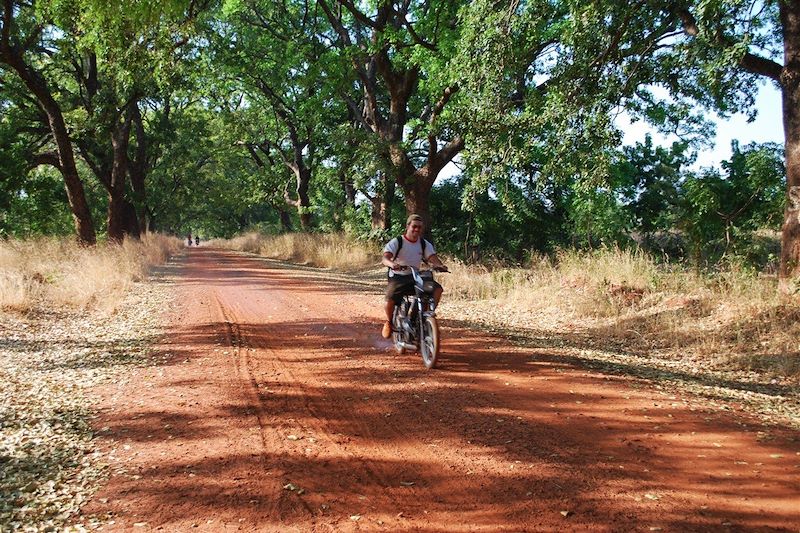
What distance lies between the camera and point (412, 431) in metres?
4.71

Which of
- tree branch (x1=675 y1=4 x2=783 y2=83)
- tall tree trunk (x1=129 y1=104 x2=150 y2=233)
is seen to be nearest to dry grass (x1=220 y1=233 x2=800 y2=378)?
tree branch (x1=675 y1=4 x2=783 y2=83)

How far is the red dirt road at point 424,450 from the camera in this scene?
337 cm

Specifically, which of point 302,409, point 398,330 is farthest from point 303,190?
point 302,409

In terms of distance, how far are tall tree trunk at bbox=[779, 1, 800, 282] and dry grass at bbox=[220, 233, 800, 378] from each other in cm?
53

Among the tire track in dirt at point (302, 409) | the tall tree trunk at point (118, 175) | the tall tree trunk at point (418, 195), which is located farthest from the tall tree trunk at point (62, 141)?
the tire track in dirt at point (302, 409)

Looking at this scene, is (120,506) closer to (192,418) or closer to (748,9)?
(192,418)

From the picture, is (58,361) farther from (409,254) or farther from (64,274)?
(64,274)

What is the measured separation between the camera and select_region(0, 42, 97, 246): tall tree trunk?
15601 mm

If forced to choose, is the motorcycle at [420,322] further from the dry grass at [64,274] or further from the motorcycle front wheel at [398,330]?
the dry grass at [64,274]

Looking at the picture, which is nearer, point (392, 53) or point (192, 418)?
point (192, 418)

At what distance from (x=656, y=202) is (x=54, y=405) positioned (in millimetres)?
18360

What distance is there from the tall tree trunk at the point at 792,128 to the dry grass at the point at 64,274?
11616 mm

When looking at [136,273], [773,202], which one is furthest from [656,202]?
[136,273]

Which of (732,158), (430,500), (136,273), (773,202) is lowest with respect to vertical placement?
(430,500)
